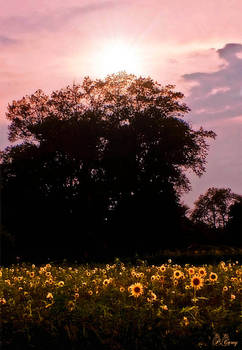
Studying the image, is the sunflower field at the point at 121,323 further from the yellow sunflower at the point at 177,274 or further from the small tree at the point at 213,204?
the small tree at the point at 213,204

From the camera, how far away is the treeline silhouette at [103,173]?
3847 cm

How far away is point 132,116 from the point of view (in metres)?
42.4

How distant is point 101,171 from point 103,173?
10.7 inches

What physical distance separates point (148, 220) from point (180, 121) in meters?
9.18

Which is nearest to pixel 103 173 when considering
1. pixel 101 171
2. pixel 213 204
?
pixel 101 171

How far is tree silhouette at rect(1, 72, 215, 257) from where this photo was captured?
126 ft

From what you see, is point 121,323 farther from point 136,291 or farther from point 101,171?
point 101,171

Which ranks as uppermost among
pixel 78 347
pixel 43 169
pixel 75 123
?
pixel 75 123

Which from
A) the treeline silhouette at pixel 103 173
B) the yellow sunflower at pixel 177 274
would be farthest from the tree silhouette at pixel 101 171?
the yellow sunflower at pixel 177 274

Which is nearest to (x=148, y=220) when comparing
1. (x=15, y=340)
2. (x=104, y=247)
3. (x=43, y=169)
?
(x=104, y=247)

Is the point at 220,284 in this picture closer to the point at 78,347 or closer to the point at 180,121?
the point at 78,347

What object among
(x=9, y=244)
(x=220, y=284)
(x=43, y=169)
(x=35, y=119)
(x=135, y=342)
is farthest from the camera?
(x=35, y=119)

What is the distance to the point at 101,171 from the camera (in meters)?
40.8

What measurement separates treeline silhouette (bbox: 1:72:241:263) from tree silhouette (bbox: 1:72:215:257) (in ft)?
0.25
